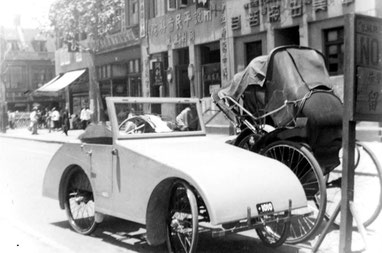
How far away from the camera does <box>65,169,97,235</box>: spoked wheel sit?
21.1 feet

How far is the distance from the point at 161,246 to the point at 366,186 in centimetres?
345

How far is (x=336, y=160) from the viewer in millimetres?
6391

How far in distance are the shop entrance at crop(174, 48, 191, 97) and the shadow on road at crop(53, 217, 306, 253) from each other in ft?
58.9

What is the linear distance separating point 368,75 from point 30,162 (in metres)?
13.0

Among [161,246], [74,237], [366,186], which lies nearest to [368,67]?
[161,246]

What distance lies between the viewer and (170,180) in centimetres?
489

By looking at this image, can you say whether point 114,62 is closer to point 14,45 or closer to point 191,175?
point 191,175

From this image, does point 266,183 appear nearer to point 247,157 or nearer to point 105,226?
point 247,157

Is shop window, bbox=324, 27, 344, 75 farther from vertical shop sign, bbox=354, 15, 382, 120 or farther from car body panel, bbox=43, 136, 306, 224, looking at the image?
vertical shop sign, bbox=354, 15, 382, 120

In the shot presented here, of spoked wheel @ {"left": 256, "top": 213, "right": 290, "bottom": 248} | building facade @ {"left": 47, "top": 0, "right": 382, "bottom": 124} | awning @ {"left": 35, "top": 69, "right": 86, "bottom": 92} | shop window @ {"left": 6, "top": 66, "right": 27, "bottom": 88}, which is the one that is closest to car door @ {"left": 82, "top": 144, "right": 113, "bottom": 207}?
spoked wheel @ {"left": 256, "top": 213, "right": 290, "bottom": 248}

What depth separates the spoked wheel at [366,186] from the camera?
612cm

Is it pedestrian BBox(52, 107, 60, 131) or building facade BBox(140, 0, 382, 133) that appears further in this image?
pedestrian BBox(52, 107, 60, 131)

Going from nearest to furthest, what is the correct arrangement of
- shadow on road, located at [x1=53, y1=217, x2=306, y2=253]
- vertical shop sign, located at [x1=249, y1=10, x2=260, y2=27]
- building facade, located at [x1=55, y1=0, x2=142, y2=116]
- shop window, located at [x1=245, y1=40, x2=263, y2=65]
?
1. shadow on road, located at [x1=53, y1=217, x2=306, y2=253]
2. vertical shop sign, located at [x1=249, y1=10, x2=260, y2=27]
3. shop window, located at [x1=245, y1=40, x2=263, y2=65]
4. building facade, located at [x1=55, y1=0, x2=142, y2=116]

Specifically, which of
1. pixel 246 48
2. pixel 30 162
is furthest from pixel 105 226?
pixel 246 48
